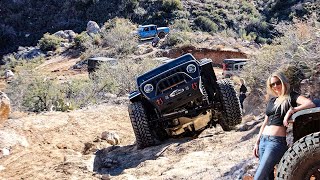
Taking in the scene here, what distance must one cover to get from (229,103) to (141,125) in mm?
1654

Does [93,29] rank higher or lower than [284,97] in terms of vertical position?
higher

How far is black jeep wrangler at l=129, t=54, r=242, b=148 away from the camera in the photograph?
7836mm

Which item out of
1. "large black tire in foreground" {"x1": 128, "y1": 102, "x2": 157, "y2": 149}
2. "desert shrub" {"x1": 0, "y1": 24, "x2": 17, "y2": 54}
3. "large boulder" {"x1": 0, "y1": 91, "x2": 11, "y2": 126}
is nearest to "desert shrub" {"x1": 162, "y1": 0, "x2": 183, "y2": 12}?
"desert shrub" {"x1": 0, "y1": 24, "x2": 17, "y2": 54}

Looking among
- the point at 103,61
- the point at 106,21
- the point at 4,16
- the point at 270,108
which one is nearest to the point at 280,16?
the point at 106,21

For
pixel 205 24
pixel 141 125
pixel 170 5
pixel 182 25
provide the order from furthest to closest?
pixel 170 5 → pixel 205 24 → pixel 182 25 → pixel 141 125

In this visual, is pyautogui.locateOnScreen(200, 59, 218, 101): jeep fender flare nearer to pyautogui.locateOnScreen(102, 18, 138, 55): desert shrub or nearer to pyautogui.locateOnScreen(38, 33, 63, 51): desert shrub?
pyautogui.locateOnScreen(102, 18, 138, 55): desert shrub

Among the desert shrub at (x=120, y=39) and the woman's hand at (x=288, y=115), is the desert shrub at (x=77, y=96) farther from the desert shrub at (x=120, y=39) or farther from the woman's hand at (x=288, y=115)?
the desert shrub at (x=120, y=39)

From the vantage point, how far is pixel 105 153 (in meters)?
8.65

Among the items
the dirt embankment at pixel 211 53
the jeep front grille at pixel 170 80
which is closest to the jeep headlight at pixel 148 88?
the jeep front grille at pixel 170 80

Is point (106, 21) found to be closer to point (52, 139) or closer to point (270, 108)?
point (52, 139)

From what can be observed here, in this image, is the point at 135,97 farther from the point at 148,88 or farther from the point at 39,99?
the point at 39,99

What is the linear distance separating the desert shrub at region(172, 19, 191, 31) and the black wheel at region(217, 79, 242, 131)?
3296cm

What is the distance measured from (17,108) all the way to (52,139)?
5789 millimetres

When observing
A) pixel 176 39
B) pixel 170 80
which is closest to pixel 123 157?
pixel 170 80
